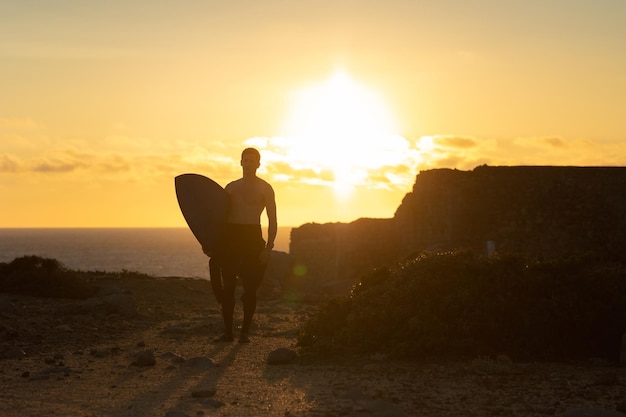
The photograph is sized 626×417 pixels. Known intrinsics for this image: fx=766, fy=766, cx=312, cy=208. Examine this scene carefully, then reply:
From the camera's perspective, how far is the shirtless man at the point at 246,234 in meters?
9.27

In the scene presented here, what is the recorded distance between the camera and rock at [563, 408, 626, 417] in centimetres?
546

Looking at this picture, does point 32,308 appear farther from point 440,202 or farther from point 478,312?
point 440,202

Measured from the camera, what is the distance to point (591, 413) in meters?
5.47

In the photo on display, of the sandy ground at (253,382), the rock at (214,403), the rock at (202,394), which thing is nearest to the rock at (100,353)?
the sandy ground at (253,382)

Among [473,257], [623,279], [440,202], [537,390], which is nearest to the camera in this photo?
[537,390]

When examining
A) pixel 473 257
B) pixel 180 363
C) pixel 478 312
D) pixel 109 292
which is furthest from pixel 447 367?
pixel 109 292

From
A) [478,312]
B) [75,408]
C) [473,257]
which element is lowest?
[75,408]

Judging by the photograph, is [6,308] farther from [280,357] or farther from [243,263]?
[280,357]

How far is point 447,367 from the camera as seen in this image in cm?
745

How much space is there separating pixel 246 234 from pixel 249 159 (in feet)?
2.98

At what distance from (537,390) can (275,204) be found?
417 cm

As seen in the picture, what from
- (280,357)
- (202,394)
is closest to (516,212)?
(280,357)

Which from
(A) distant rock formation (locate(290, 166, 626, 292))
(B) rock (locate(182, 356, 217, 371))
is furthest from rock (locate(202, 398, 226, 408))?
(A) distant rock formation (locate(290, 166, 626, 292))

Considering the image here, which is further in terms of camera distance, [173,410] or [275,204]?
[275,204]
